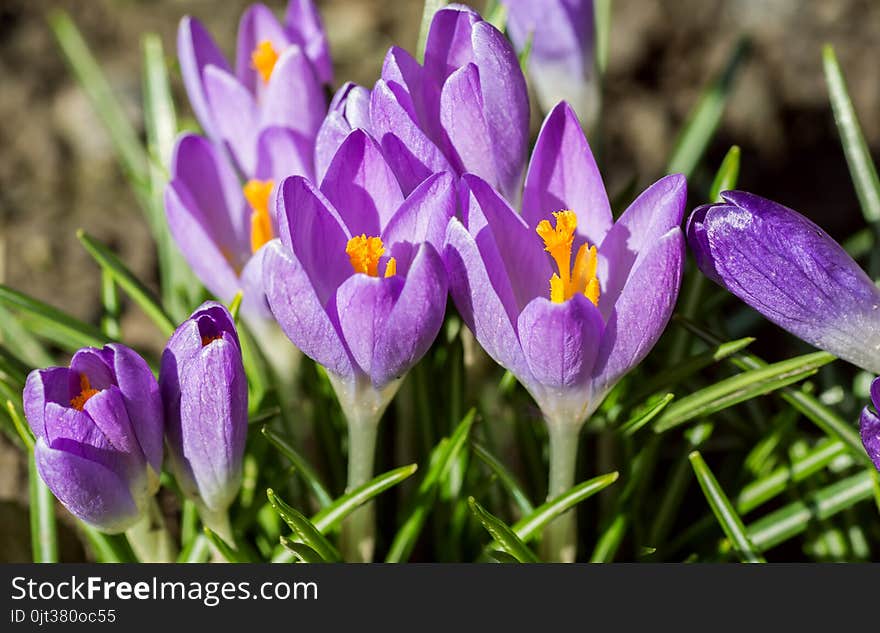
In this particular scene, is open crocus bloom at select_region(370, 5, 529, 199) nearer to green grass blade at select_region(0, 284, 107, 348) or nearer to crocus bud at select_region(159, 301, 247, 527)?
crocus bud at select_region(159, 301, 247, 527)

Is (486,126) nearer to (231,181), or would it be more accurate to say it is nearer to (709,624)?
(231,181)

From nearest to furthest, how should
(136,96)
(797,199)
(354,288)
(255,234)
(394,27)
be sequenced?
(354,288) → (255,234) → (797,199) → (136,96) → (394,27)

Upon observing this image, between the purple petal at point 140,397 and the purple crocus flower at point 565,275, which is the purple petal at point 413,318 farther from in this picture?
the purple petal at point 140,397

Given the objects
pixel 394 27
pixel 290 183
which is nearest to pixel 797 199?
pixel 394 27

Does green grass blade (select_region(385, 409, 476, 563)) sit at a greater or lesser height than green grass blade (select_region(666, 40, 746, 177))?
lesser

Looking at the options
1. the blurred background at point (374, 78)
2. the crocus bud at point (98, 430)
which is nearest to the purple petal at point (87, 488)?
the crocus bud at point (98, 430)

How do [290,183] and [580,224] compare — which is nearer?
[290,183]

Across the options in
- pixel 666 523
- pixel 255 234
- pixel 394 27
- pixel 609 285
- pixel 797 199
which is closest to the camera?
pixel 609 285

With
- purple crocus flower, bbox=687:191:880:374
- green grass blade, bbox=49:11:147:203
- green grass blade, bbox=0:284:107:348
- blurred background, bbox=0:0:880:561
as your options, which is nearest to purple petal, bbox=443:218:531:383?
purple crocus flower, bbox=687:191:880:374
